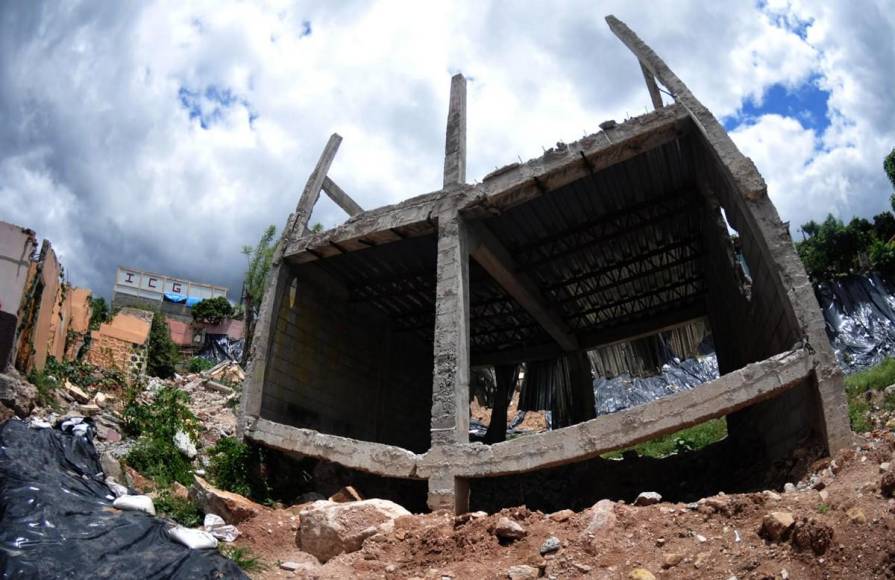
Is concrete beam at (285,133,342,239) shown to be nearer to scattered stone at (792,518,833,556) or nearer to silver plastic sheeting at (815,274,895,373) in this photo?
scattered stone at (792,518,833,556)

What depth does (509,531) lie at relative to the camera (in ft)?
18.4

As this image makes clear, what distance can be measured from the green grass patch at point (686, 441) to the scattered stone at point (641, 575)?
7928mm

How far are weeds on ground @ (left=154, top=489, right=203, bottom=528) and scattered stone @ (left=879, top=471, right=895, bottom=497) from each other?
6.50 metres

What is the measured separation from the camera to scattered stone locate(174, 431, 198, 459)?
9.02 meters

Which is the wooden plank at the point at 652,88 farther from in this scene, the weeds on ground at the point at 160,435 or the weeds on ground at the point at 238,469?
the weeds on ground at the point at 160,435

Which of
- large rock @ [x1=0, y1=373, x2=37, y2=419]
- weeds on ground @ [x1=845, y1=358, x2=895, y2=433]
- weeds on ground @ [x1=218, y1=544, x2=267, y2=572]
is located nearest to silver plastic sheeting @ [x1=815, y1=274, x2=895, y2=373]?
Answer: weeds on ground @ [x1=845, y1=358, x2=895, y2=433]

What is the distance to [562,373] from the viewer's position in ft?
47.6

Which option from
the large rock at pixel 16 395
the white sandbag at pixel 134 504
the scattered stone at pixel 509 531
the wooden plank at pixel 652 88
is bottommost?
the scattered stone at pixel 509 531

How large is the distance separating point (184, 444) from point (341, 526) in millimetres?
3885

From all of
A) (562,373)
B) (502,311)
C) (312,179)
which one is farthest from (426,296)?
(562,373)

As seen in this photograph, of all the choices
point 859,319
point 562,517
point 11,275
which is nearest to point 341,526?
point 562,517

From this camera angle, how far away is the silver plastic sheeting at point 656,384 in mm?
17027

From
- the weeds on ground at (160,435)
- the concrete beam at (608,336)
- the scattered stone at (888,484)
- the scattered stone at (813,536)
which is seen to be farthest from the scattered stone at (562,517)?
the concrete beam at (608,336)

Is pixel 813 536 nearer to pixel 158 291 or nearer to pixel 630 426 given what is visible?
pixel 630 426
